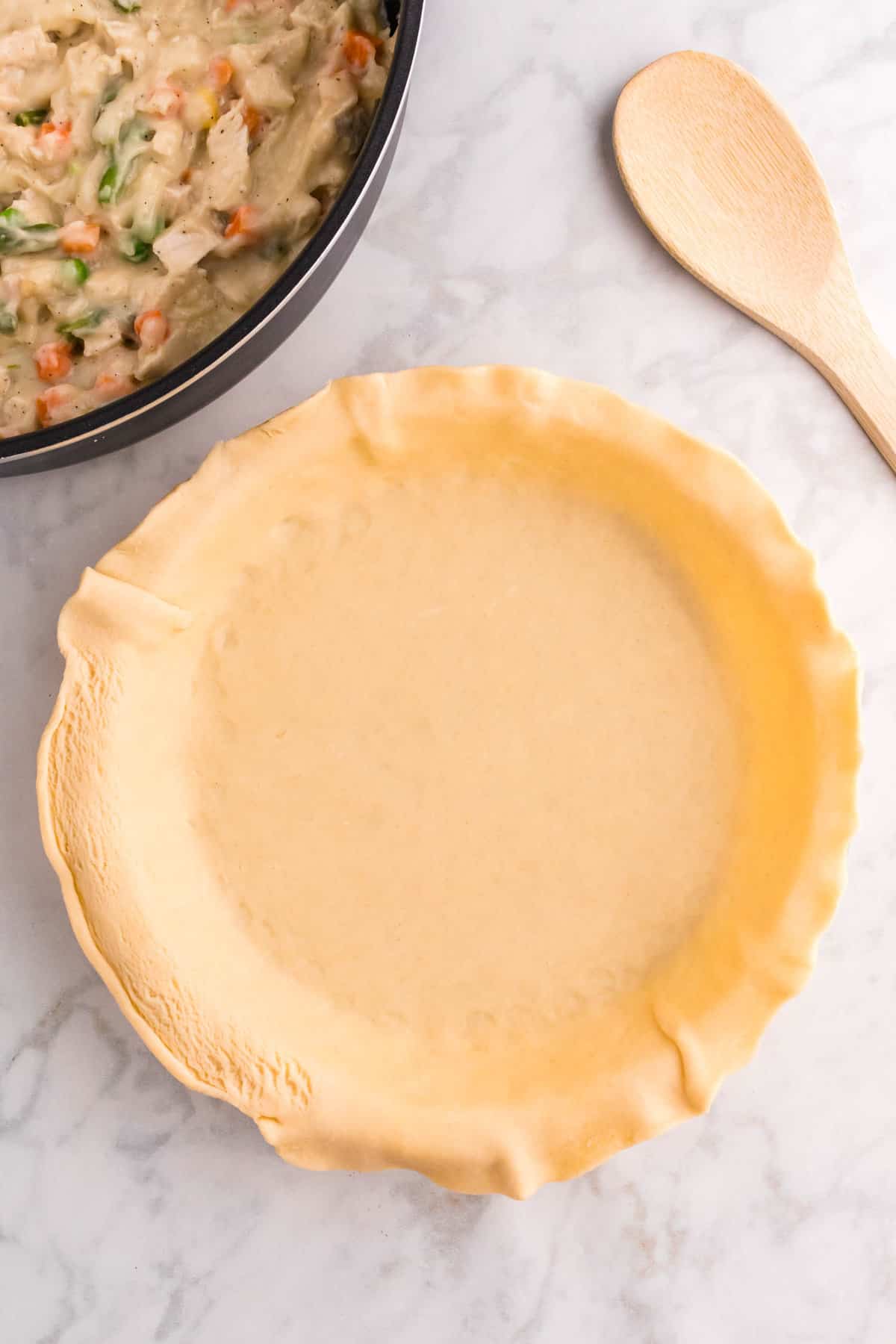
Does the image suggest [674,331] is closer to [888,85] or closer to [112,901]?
[888,85]

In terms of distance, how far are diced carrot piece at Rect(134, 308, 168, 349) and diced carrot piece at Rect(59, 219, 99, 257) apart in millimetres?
70

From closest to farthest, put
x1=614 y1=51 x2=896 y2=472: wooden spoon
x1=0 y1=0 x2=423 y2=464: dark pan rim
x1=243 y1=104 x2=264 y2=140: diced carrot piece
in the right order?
x1=0 y1=0 x2=423 y2=464: dark pan rim, x1=243 y1=104 x2=264 y2=140: diced carrot piece, x1=614 y1=51 x2=896 y2=472: wooden spoon

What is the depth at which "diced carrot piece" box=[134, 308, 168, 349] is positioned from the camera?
83cm

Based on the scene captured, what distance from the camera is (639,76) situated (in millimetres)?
937

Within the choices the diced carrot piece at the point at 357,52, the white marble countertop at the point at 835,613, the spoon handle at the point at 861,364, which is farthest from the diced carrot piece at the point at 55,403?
the spoon handle at the point at 861,364

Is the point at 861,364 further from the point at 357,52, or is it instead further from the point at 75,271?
the point at 75,271

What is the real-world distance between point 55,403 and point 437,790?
45 cm

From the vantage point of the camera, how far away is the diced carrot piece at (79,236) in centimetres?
83

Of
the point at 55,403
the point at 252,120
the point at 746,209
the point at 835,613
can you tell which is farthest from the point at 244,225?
the point at 835,613

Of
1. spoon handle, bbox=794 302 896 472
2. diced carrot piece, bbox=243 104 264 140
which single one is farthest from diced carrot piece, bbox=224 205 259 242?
spoon handle, bbox=794 302 896 472

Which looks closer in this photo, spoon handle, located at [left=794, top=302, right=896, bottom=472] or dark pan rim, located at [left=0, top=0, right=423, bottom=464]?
dark pan rim, located at [left=0, top=0, right=423, bottom=464]

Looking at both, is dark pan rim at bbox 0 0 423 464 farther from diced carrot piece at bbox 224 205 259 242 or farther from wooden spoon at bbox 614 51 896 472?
wooden spoon at bbox 614 51 896 472

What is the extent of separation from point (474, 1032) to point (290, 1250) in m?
0.29

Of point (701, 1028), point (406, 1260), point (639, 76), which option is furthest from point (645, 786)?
point (639, 76)
